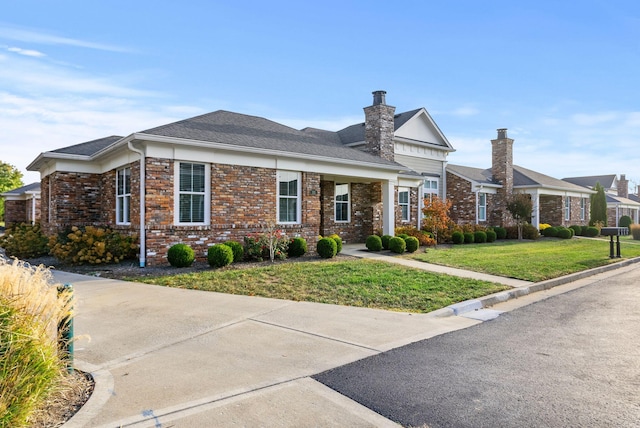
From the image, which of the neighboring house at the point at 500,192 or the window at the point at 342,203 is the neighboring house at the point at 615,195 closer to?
the neighboring house at the point at 500,192

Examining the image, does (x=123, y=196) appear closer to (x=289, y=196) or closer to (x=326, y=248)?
(x=289, y=196)

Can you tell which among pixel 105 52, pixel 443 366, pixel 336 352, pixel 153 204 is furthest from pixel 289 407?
pixel 105 52

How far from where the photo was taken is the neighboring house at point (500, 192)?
26.9 meters

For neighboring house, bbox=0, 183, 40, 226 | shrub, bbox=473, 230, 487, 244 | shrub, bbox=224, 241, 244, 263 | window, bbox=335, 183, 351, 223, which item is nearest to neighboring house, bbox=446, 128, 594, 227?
shrub, bbox=473, 230, 487, 244

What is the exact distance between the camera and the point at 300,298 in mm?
8547

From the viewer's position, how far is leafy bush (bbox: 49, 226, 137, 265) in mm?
12312

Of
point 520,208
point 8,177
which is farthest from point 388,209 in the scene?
point 8,177

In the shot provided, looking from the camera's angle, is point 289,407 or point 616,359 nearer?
point 289,407

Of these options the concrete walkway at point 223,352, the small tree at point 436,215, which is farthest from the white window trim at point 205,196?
the small tree at point 436,215

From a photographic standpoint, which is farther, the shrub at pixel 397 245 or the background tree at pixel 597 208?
the background tree at pixel 597 208

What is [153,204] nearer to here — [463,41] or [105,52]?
[105,52]

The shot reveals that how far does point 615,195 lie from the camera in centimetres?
4822

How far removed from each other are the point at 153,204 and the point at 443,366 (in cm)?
942

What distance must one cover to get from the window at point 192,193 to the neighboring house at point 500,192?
Result: 18.5 metres
